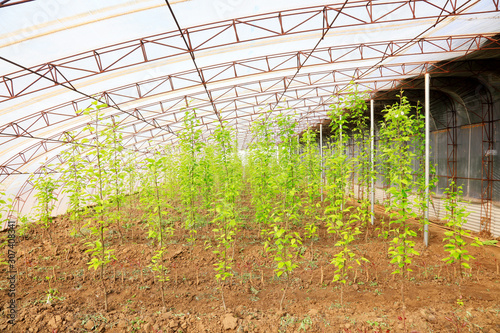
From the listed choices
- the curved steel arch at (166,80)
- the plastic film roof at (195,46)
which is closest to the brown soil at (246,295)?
the plastic film roof at (195,46)

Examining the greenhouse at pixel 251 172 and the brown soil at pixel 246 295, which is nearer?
the brown soil at pixel 246 295

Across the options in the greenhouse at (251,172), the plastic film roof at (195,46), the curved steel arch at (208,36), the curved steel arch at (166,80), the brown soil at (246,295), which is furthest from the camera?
the curved steel arch at (166,80)

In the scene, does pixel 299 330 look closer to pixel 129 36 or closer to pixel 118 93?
pixel 129 36

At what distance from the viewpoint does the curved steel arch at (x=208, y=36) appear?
631cm

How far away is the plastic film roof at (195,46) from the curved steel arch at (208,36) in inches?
1.1

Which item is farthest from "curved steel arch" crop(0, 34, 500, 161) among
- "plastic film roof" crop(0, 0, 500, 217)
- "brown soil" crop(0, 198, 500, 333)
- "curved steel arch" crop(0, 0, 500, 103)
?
"brown soil" crop(0, 198, 500, 333)

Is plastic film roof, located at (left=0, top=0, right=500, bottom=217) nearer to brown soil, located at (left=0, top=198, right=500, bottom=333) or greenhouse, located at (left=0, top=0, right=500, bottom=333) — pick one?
greenhouse, located at (left=0, top=0, right=500, bottom=333)

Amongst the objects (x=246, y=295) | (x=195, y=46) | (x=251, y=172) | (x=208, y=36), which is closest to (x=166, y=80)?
(x=195, y=46)

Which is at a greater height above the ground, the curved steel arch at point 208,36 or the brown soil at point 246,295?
the curved steel arch at point 208,36

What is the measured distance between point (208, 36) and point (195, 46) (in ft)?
1.77

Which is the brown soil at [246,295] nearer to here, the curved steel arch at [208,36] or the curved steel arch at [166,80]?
the curved steel arch at [208,36]

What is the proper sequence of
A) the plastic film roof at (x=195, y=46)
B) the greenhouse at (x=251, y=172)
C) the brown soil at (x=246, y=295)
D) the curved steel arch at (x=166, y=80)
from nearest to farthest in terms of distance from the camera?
the brown soil at (x=246, y=295)
the greenhouse at (x=251, y=172)
the plastic film roof at (x=195, y=46)
the curved steel arch at (x=166, y=80)

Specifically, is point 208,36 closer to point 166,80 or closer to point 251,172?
point 166,80

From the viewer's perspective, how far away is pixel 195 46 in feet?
23.7
